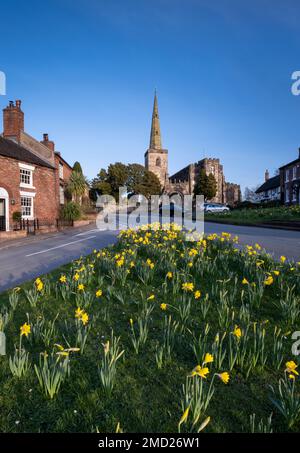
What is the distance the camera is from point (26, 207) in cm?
2308

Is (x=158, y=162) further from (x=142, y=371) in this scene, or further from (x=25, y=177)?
(x=142, y=371)

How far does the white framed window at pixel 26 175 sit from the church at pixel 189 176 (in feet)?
193

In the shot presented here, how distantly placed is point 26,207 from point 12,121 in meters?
9.23

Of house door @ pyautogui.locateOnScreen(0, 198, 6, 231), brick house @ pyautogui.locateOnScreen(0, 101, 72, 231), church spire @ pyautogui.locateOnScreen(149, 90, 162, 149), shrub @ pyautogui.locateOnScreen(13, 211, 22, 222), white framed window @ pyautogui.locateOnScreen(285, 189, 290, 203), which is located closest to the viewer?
shrub @ pyautogui.locateOnScreen(13, 211, 22, 222)

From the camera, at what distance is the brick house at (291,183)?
1528 inches

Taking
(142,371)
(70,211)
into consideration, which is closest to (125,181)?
(70,211)

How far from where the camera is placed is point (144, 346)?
3291mm

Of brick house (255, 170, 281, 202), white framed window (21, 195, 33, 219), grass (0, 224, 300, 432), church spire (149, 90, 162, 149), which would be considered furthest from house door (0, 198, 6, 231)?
church spire (149, 90, 162, 149)

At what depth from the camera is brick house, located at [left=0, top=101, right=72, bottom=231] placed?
20.3 metres

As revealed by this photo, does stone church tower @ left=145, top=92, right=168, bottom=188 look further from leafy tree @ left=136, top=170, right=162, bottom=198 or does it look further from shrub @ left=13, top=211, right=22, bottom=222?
shrub @ left=13, top=211, right=22, bottom=222

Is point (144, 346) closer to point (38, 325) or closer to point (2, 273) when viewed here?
point (38, 325)

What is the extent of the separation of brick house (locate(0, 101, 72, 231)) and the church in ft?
182

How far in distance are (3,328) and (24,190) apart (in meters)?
21.0
